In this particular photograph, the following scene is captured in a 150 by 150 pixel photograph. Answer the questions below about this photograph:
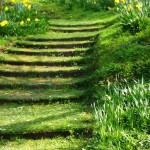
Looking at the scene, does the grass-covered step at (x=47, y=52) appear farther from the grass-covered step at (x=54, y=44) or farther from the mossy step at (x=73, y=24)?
the mossy step at (x=73, y=24)

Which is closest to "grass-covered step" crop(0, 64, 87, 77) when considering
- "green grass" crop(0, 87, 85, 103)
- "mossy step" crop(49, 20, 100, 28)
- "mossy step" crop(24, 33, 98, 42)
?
"green grass" crop(0, 87, 85, 103)

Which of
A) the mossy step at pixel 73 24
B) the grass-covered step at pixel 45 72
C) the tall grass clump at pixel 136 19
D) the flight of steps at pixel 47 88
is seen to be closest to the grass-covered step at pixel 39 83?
the flight of steps at pixel 47 88

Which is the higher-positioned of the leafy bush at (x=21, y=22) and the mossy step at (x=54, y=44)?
the leafy bush at (x=21, y=22)

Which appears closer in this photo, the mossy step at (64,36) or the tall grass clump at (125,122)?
the tall grass clump at (125,122)

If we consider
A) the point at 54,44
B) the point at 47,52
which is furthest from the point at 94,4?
the point at 47,52

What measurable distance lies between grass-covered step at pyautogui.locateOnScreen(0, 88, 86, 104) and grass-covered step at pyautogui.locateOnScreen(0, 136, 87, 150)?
1.59 metres

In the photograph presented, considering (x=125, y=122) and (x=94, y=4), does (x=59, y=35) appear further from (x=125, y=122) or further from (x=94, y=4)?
(x=125, y=122)

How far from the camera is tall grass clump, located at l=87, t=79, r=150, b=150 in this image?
4828 mm

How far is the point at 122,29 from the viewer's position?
974 cm

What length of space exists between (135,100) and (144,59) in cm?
212

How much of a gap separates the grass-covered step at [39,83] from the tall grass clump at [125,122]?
241cm

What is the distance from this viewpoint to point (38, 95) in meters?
7.70

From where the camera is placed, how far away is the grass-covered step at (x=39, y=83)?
820 centimetres

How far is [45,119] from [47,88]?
71.3 inches
